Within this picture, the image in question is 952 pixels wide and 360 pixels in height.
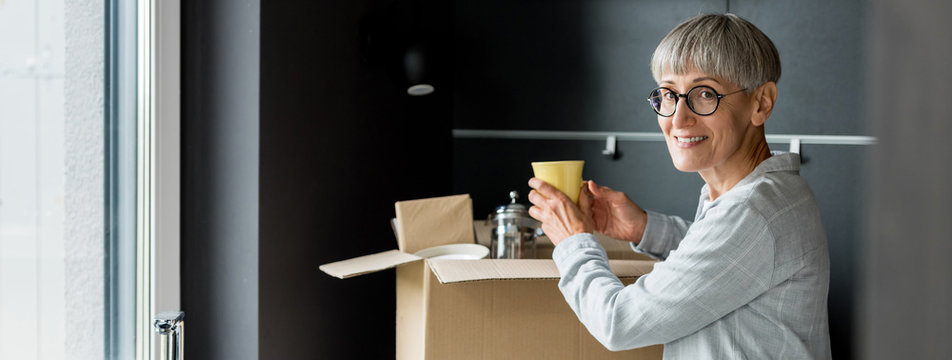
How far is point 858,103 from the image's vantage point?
179 cm

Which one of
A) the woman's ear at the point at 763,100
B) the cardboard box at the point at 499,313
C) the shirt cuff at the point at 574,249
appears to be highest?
the woman's ear at the point at 763,100

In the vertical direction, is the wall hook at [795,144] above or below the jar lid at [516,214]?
above

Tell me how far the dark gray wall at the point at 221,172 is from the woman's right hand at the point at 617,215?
2.19 feet

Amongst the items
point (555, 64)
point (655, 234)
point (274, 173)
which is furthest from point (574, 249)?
point (555, 64)

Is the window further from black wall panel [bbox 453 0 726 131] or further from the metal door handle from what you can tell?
black wall panel [bbox 453 0 726 131]

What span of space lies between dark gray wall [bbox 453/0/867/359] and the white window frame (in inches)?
38.2

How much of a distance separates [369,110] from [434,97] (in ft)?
1.20

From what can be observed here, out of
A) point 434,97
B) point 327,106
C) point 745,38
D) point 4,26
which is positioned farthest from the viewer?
point 434,97

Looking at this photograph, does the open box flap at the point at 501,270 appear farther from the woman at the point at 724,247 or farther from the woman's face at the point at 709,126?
the woman's face at the point at 709,126

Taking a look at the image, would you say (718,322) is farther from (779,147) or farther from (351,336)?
(779,147)

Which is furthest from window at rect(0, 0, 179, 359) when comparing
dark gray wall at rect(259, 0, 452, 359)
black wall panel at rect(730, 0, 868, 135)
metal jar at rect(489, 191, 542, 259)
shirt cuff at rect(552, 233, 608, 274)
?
black wall panel at rect(730, 0, 868, 135)

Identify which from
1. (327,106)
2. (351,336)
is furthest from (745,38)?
(351,336)

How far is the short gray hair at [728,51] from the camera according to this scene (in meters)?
1.04

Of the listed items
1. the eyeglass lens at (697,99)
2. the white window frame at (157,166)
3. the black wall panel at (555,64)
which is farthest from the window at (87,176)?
the black wall panel at (555,64)
